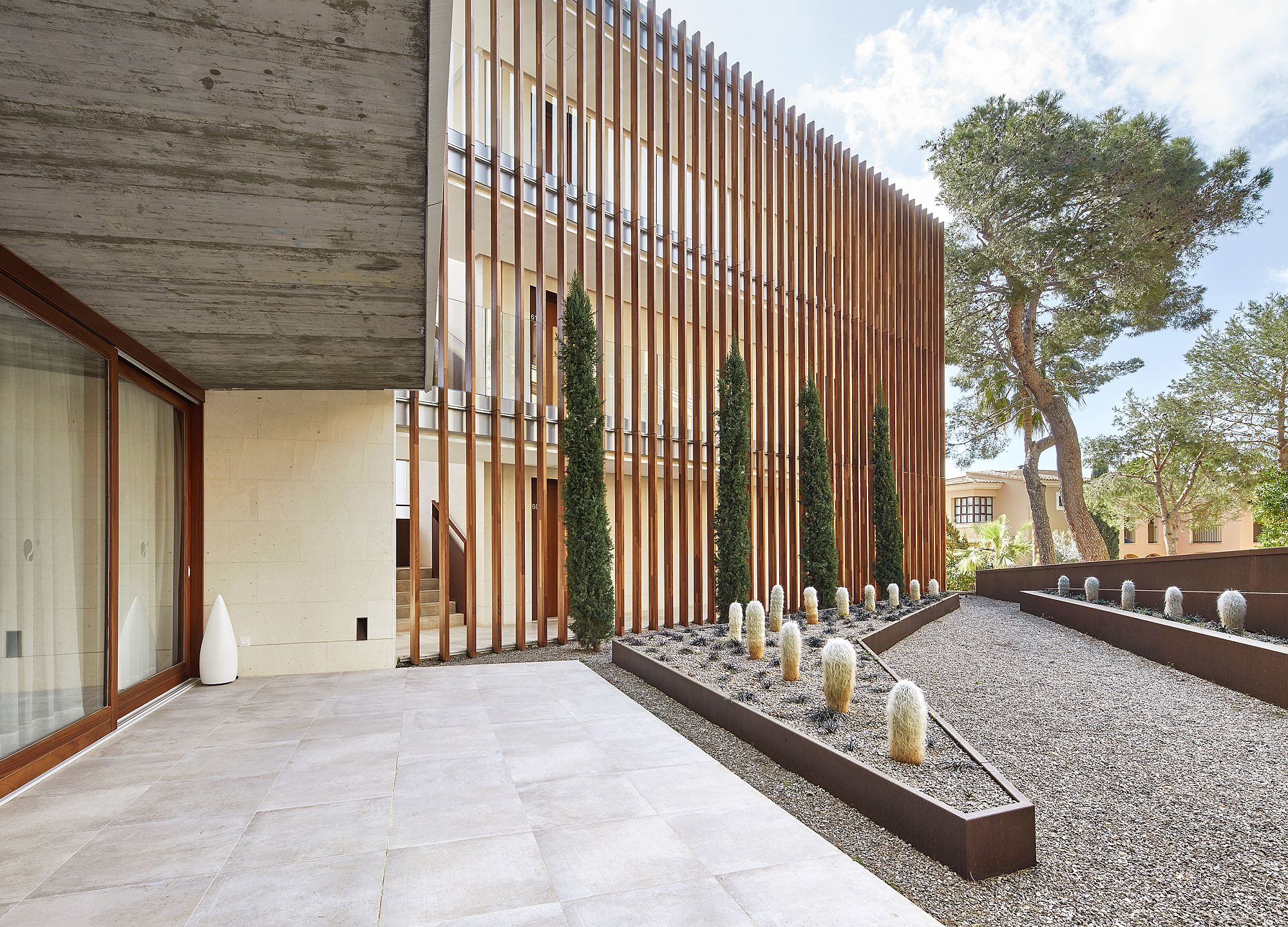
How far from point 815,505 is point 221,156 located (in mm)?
10786

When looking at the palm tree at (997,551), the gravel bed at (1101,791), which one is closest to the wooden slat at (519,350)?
the gravel bed at (1101,791)

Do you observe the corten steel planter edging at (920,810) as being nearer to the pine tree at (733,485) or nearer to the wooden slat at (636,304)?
the wooden slat at (636,304)

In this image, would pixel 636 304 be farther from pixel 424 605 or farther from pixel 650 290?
pixel 424 605

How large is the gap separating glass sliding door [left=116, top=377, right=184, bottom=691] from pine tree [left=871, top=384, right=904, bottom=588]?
11723 mm

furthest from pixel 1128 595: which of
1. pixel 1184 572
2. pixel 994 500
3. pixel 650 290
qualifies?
pixel 994 500

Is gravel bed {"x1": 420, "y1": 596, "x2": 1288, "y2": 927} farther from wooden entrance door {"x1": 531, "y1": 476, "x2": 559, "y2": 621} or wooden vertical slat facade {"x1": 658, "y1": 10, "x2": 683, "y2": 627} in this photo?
wooden entrance door {"x1": 531, "y1": 476, "x2": 559, "y2": 621}

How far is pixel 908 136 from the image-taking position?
164 feet

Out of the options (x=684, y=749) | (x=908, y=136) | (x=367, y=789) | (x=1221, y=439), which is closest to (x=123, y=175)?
(x=367, y=789)

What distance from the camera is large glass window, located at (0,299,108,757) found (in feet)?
12.5

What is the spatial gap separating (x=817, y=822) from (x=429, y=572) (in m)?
9.18

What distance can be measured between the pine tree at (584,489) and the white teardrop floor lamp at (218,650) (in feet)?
11.7

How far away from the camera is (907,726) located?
375 centimetres

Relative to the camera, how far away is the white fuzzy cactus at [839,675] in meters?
4.79

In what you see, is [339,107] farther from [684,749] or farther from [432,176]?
[684,749]
